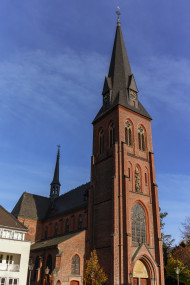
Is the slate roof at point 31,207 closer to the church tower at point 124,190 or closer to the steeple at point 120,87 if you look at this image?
the church tower at point 124,190

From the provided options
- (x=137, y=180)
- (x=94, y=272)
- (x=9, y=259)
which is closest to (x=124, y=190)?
(x=137, y=180)

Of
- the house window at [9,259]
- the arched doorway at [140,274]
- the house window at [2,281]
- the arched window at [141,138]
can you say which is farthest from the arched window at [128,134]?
the house window at [2,281]

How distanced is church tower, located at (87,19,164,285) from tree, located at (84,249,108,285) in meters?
0.73

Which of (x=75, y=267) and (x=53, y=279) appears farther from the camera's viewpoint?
(x=75, y=267)

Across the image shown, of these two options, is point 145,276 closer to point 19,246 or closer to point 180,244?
point 19,246

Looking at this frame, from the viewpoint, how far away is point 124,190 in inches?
1419

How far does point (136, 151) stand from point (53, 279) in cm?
2092

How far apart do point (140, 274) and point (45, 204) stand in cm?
3015

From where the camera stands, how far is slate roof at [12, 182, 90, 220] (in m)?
48.7

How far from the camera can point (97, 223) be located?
37.9 meters

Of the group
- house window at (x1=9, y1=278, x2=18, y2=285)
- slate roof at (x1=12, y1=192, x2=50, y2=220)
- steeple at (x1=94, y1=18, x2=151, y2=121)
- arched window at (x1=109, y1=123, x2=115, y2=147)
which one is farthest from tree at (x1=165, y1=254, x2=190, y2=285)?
slate roof at (x1=12, y1=192, x2=50, y2=220)

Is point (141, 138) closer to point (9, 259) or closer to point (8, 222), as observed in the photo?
point (8, 222)

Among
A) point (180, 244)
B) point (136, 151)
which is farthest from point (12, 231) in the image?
point (180, 244)

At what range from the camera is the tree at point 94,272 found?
107 feet
